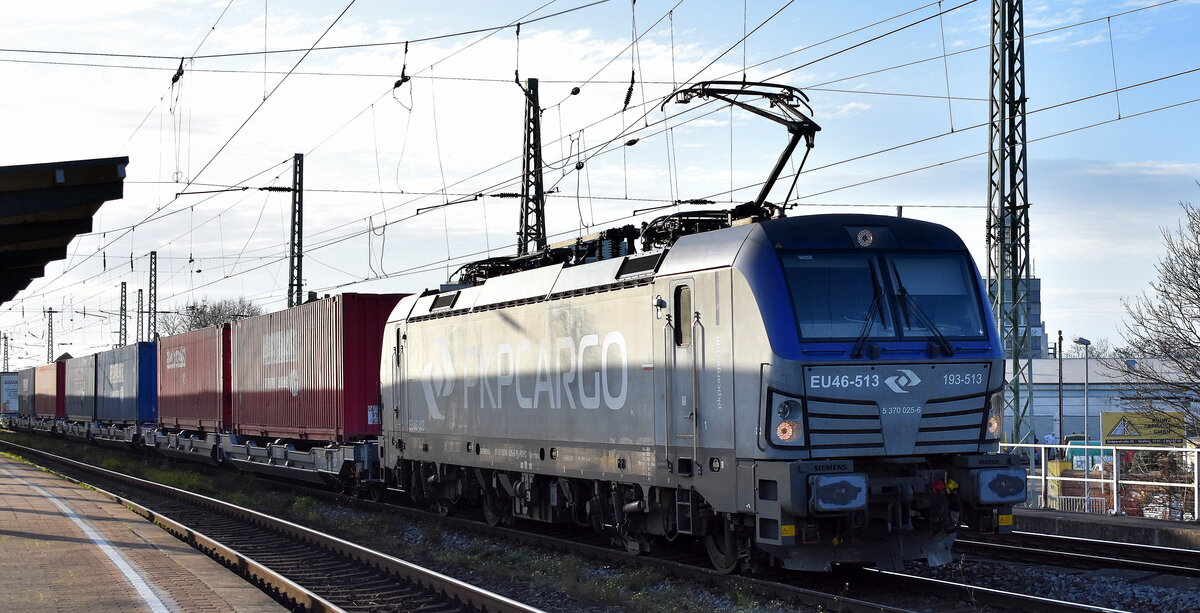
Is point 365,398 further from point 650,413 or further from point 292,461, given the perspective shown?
point 650,413

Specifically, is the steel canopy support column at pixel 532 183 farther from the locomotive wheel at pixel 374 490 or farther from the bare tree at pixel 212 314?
the bare tree at pixel 212 314

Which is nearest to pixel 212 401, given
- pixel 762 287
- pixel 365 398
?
pixel 365 398

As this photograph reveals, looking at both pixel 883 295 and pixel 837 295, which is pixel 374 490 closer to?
pixel 837 295

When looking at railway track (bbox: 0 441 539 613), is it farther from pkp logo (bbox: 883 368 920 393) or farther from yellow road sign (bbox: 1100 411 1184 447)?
yellow road sign (bbox: 1100 411 1184 447)

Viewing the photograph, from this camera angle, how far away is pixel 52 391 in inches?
2388

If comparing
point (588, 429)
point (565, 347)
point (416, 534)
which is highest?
point (565, 347)

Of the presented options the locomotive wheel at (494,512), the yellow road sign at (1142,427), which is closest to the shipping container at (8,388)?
the yellow road sign at (1142,427)

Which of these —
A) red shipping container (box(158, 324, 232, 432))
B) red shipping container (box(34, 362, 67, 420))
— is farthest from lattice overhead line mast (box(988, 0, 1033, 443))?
red shipping container (box(34, 362, 67, 420))

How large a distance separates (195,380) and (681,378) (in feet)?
78.4

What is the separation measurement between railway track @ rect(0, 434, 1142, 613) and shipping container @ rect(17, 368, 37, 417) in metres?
63.1

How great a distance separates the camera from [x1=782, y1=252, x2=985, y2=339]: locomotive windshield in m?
10.7

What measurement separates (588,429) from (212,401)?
771 inches

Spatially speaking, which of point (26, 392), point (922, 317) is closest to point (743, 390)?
point (922, 317)

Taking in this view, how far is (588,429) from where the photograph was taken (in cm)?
1338
